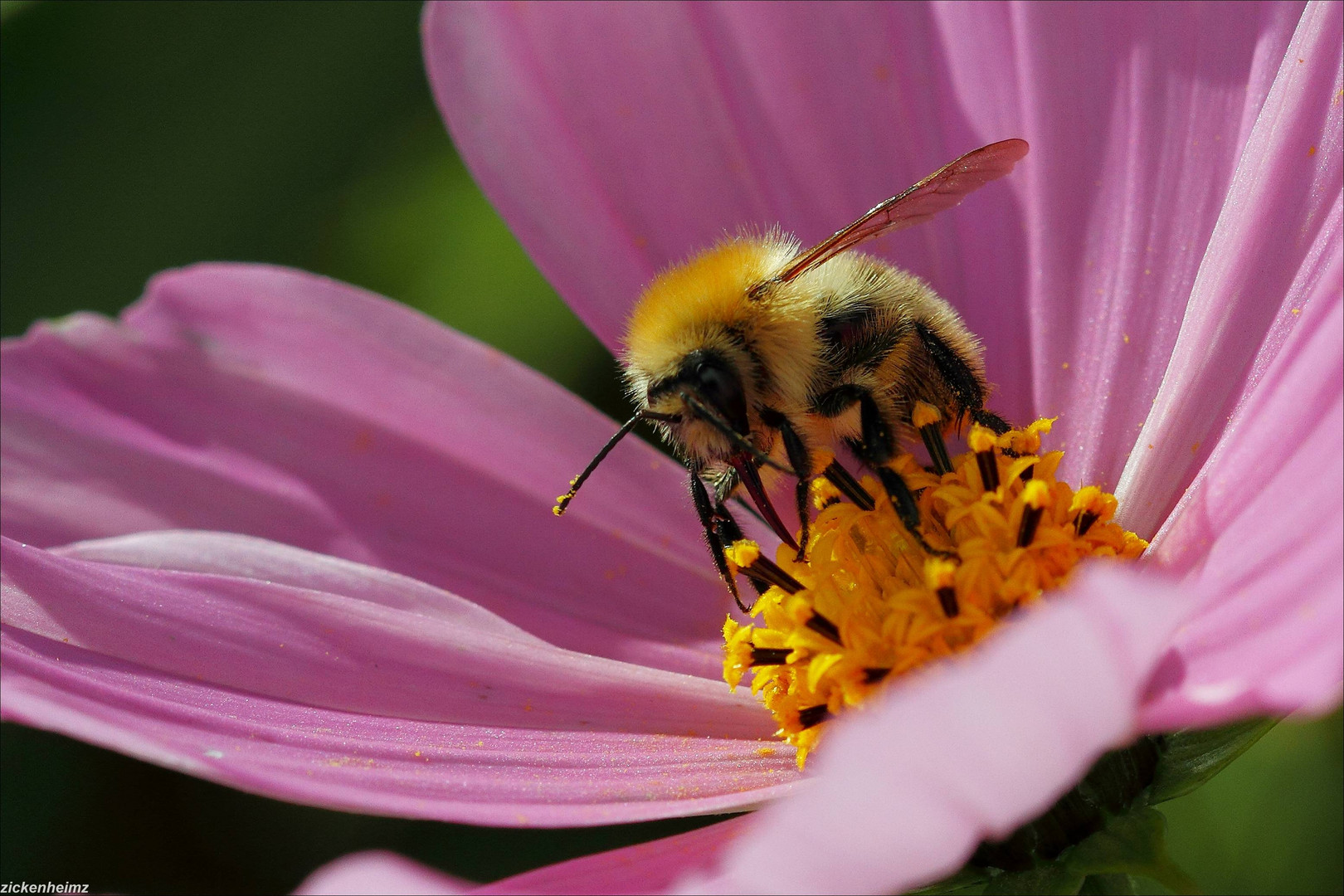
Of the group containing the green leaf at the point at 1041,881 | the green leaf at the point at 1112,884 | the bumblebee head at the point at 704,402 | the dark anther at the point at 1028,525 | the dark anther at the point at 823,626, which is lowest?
the green leaf at the point at 1112,884

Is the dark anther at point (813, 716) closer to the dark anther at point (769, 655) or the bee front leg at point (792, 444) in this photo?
the dark anther at point (769, 655)

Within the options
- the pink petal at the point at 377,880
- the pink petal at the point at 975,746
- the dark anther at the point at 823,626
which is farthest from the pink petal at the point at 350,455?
the pink petal at the point at 975,746

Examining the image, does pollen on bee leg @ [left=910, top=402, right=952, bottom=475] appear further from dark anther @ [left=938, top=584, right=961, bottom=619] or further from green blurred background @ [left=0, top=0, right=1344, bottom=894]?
green blurred background @ [left=0, top=0, right=1344, bottom=894]

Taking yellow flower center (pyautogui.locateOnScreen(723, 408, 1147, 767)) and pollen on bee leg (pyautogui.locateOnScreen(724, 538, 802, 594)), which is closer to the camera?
yellow flower center (pyautogui.locateOnScreen(723, 408, 1147, 767))

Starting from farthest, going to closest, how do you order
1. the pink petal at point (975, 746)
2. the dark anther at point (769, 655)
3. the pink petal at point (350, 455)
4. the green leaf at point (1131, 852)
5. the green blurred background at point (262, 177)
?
the green blurred background at point (262, 177)
the pink petal at point (350, 455)
the dark anther at point (769, 655)
the green leaf at point (1131, 852)
the pink petal at point (975, 746)

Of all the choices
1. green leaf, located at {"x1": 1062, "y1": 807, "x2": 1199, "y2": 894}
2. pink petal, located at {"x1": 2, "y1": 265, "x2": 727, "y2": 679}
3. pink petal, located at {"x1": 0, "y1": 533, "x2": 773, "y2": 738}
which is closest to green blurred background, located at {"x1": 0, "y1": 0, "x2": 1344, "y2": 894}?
pink petal, located at {"x1": 2, "y1": 265, "x2": 727, "y2": 679}

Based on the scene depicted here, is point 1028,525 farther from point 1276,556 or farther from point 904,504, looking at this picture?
point 1276,556

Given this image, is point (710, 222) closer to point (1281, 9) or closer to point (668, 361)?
point (668, 361)

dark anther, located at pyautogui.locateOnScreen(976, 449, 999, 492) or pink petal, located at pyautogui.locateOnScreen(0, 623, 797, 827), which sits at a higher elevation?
dark anther, located at pyautogui.locateOnScreen(976, 449, 999, 492)
